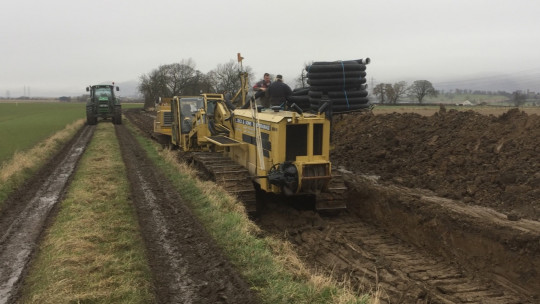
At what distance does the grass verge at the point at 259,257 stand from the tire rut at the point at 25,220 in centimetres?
282

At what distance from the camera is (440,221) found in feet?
29.0

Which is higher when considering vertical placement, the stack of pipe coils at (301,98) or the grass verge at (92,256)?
the stack of pipe coils at (301,98)

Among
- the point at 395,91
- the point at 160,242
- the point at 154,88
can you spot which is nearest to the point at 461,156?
the point at 160,242

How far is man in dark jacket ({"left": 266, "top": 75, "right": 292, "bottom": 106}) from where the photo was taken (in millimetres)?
10375

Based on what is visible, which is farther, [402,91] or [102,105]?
[402,91]

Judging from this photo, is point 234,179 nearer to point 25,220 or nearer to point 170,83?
point 25,220

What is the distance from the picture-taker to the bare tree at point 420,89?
70125 mm

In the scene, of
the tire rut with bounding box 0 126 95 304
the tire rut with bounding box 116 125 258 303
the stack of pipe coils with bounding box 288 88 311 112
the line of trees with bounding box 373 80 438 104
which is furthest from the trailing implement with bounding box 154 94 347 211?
the line of trees with bounding box 373 80 438 104

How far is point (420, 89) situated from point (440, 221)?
66159mm

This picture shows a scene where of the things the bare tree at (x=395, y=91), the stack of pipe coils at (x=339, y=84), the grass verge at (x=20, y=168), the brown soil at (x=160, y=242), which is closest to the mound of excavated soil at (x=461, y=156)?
the stack of pipe coils at (x=339, y=84)

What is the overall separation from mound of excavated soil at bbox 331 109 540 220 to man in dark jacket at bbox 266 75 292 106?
1.33 metres

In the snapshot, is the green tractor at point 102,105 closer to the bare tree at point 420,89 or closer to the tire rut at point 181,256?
the tire rut at point 181,256

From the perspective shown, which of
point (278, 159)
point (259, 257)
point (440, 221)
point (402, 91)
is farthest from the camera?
A: point (402, 91)

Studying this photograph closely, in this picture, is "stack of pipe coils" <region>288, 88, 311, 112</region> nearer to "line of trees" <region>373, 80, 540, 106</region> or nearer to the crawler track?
the crawler track
